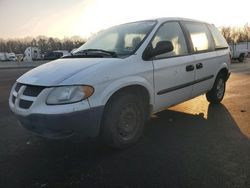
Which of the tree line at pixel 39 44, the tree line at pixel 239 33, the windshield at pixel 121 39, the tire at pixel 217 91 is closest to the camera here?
the windshield at pixel 121 39

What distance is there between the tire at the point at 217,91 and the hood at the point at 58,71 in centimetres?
335

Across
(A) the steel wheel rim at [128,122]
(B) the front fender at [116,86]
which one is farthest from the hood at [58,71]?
(A) the steel wheel rim at [128,122]

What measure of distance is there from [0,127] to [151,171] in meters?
3.26

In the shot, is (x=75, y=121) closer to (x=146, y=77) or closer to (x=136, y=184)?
(x=136, y=184)

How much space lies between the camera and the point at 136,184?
3100 mm

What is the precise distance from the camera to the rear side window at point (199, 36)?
5477 millimetres

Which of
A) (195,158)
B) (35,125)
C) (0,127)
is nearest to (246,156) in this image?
(195,158)

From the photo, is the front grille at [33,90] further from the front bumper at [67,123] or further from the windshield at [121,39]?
the windshield at [121,39]

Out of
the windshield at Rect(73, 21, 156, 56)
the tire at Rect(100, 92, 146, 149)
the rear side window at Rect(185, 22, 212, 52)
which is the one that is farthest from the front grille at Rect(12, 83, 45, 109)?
the rear side window at Rect(185, 22, 212, 52)

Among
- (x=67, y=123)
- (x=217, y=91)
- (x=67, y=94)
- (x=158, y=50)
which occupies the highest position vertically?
(x=158, y=50)

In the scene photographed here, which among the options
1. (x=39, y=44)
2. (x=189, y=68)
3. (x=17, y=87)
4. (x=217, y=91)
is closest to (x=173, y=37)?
(x=189, y=68)

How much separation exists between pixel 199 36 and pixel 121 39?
1.73 meters

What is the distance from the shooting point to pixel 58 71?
3.89 m

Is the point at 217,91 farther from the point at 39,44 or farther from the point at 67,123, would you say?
the point at 39,44
